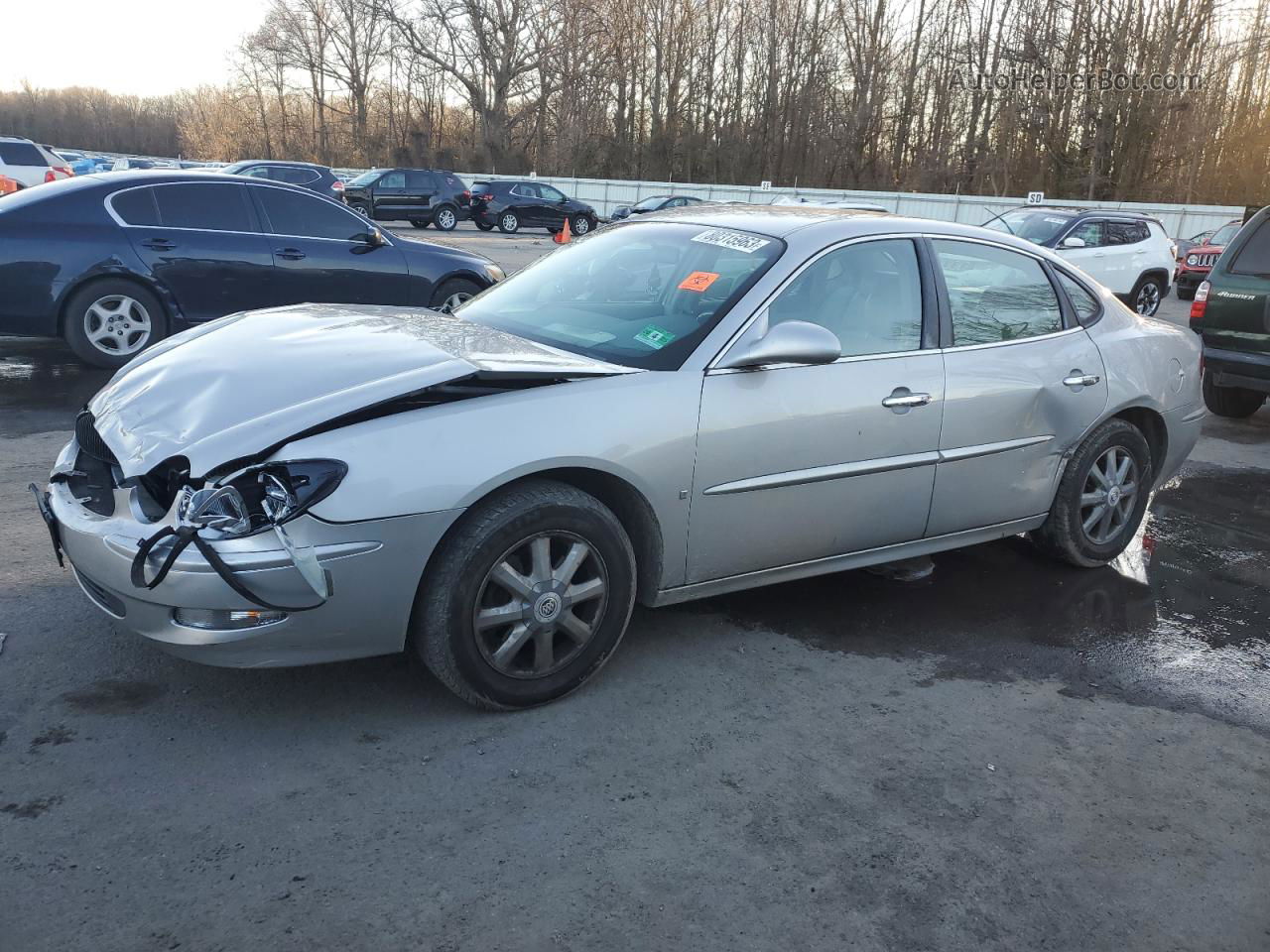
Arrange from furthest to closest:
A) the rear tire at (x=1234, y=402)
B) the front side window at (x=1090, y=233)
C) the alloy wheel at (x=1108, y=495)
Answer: the front side window at (x=1090, y=233)
the rear tire at (x=1234, y=402)
the alloy wheel at (x=1108, y=495)

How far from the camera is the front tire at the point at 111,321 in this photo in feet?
25.6

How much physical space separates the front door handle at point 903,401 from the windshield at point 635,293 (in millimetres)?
707

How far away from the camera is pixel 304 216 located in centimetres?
879

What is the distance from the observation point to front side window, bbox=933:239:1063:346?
4438 millimetres

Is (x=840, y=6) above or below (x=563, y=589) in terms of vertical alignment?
above

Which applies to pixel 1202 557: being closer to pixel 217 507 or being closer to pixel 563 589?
pixel 563 589

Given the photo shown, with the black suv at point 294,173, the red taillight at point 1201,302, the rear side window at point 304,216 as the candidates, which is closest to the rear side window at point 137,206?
the rear side window at point 304,216

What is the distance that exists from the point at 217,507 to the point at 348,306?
172 cm

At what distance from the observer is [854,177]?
49.2 meters

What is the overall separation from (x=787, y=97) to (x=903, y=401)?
50.8 m

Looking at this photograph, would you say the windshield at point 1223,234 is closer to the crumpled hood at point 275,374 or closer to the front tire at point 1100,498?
the front tire at point 1100,498

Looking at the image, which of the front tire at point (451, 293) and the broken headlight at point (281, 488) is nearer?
the broken headlight at point (281, 488)

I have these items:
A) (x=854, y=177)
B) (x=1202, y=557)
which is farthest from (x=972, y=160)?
(x=1202, y=557)

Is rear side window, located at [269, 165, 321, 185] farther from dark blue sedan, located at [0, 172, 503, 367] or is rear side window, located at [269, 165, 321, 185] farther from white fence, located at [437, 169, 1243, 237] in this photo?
white fence, located at [437, 169, 1243, 237]
